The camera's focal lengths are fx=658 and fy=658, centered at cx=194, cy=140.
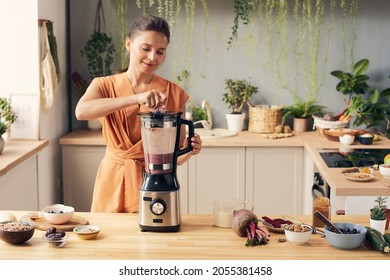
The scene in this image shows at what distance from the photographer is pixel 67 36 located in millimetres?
5281

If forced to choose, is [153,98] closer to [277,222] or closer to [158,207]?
[158,207]

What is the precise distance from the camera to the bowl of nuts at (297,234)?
2318 millimetres

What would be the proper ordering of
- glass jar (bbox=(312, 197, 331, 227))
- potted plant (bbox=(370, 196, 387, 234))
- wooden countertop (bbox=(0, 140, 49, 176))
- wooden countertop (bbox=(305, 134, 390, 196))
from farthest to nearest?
wooden countertop (bbox=(0, 140, 49, 176)) < wooden countertop (bbox=(305, 134, 390, 196)) < glass jar (bbox=(312, 197, 331, 227)) < potted plant (bbox=(370, 196, 387, 234))

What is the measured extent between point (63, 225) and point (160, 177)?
42cm

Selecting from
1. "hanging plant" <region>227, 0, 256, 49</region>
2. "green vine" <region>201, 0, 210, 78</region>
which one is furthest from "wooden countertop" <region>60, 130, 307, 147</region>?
"hanging plant" <region>227, 0, 256, 49</region>

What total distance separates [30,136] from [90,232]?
Answer: 2.32 m

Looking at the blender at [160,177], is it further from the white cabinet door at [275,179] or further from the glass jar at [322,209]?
the white cabinet door at [275,179]

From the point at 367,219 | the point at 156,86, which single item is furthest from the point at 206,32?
the point at 367,219

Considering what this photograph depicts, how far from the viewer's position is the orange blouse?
2938 millimetres

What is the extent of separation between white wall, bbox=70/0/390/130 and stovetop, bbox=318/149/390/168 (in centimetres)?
113

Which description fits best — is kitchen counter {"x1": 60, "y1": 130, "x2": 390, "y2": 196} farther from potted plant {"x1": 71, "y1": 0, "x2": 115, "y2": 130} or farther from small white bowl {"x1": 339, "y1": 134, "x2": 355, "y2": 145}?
potted plant {"x1": 71, "y1": 0, "x2": 115, "y2": 130}

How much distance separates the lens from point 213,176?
4.93 metres

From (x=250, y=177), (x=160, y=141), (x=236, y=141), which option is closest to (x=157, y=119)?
(x=160, y=141)

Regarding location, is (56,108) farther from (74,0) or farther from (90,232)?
(90,232)
